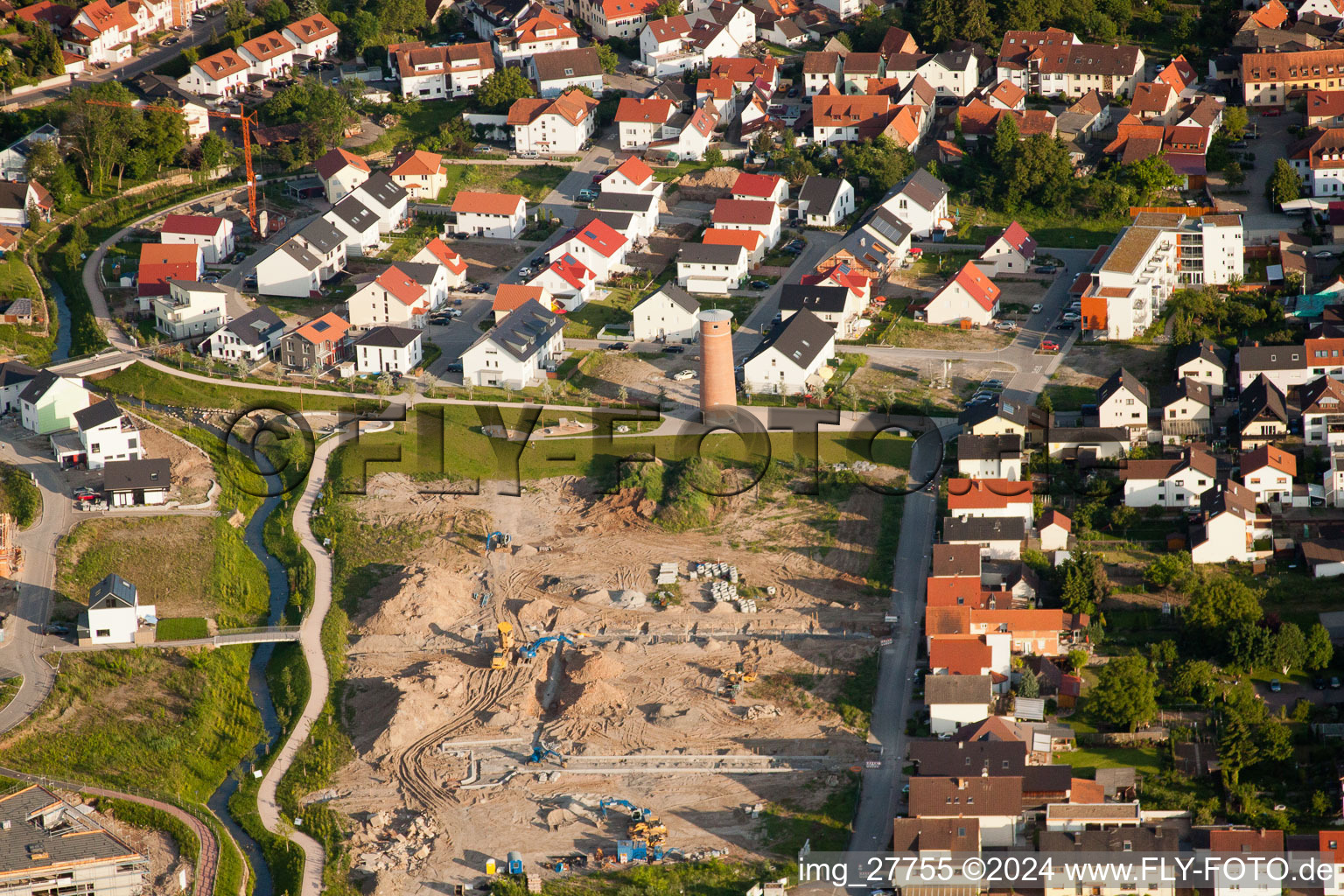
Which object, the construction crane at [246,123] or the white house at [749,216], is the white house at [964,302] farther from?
the construction crane at [246,123]

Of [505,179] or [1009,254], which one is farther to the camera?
[505,179]

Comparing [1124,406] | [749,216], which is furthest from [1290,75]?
[1124,406]

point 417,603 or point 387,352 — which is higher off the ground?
point 387,352

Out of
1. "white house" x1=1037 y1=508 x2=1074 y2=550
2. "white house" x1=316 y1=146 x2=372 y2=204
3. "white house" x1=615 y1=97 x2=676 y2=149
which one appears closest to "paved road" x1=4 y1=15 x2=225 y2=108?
"white house" x1=316 y1=146 x2=372 y2=204

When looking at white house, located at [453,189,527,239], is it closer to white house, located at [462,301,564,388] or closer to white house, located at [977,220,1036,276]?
white house, located at [462,301,564,388]

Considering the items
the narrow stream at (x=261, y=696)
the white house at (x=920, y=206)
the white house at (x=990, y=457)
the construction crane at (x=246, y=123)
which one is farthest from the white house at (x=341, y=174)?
the white house at (x=990, y=457)

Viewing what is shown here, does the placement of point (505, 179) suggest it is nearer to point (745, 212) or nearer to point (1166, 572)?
point (745, 212)
